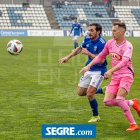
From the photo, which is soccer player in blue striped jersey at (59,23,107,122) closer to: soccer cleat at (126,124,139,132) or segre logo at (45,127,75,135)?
soccer cleat at (126,124,139,132)

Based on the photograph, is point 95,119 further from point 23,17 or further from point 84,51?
point 23,17

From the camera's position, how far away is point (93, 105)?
33.1ft

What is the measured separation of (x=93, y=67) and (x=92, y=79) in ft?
0.96

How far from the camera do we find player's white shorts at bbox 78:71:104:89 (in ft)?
32.8

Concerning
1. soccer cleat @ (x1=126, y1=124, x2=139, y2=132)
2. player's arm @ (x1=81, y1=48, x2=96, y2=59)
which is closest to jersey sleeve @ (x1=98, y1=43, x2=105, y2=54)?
player's arm @ (x1=81, y1=48, x2=96, y2=59)

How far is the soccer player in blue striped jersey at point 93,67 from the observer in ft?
32.6

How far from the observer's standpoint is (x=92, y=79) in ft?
32.9

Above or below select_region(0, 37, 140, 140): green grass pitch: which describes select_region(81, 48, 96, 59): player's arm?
above

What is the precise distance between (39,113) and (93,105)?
4.90 ft

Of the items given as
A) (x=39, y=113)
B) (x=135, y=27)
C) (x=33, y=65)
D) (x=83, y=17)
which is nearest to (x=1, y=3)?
(x=83, y=17)

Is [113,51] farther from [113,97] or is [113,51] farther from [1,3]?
[1,3]

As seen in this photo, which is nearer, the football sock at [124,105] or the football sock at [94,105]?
the football sock at [124,105]

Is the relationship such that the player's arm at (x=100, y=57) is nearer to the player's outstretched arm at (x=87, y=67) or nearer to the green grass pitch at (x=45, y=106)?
the player's outstretched arm at (x=87, y=67)

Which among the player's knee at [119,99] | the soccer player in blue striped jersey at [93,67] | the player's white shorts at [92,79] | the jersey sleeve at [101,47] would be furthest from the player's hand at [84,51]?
the player's knee at [119,99]
